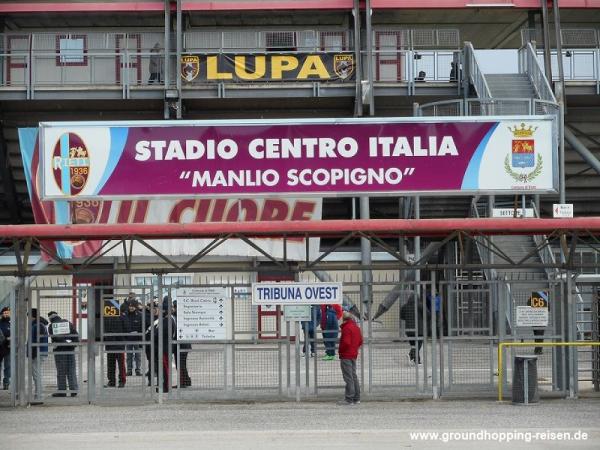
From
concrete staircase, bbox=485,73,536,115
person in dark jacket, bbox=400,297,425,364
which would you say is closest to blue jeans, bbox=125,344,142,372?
person in dark jacket, bbox=400,297,425,364

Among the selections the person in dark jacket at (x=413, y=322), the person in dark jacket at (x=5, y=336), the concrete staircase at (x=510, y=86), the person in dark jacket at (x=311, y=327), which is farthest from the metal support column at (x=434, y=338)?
the concrete staircase at (x=510, y=86)

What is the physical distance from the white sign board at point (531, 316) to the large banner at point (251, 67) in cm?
1180

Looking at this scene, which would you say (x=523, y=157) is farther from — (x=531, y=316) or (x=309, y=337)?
(x=309, y=337)

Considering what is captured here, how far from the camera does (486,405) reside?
16.7m

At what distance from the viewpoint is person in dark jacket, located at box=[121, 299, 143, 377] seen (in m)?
17.6

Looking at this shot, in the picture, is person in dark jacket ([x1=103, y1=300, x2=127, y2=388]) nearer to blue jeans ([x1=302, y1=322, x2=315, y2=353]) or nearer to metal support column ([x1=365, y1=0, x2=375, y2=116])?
blue jeans ([x1=302, y1=322, x2=315, y2=353])

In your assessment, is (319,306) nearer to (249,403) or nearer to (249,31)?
(249,403)

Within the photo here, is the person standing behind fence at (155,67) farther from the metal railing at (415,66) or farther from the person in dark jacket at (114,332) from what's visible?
the person in dark jacket at (114,332)

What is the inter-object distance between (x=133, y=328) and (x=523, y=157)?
7.17 metres

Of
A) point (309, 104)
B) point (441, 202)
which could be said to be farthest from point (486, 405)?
point (309, 104)

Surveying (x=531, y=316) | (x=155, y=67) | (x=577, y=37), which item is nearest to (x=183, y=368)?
(x=531, y=316)

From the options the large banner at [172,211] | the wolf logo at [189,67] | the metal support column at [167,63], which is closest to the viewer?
the large banner at [172,211]

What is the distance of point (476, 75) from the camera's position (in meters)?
26.6

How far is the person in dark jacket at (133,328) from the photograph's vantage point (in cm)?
1762
